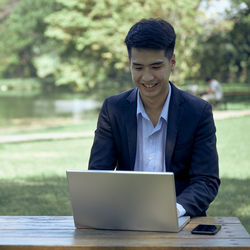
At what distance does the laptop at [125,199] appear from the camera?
2.27 metres

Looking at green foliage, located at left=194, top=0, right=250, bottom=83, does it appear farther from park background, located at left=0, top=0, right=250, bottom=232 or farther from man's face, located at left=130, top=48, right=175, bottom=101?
man's face, located at left=130, top=48, right=175, bottom=101

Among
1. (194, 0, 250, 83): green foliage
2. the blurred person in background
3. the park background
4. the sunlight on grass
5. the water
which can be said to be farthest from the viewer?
the water

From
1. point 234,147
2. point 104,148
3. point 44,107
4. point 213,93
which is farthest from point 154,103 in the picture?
point 44,107

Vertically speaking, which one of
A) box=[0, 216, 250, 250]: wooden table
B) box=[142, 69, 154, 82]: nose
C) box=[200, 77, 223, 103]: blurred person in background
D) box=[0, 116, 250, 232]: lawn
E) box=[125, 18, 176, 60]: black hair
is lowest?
box=[200, 77, 223, 103]: blurred person in background

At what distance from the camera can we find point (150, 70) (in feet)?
9.31

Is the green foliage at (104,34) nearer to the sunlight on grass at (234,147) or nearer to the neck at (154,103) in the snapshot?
the sunlight on grass at (234,147)

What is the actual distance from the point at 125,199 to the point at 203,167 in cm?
69

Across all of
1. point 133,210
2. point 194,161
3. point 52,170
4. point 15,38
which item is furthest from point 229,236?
point 15,38

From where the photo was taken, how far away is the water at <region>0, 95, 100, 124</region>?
2888 centimetres

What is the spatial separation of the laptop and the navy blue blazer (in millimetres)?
441

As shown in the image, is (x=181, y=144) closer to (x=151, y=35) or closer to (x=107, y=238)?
(x=151, y=35)

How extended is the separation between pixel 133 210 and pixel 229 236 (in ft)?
1.34

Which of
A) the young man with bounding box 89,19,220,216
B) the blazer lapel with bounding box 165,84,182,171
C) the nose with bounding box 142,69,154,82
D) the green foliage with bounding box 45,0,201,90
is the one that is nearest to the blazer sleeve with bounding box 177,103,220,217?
the young man with bounding box 89,19,220,216

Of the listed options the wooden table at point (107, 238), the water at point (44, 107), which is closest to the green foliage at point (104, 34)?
the water at point (44, 107)
